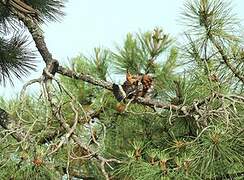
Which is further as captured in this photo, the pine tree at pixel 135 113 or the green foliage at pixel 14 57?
the green foliage at pixel 14 57

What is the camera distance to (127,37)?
208 cm

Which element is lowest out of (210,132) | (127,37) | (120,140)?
(120,140)

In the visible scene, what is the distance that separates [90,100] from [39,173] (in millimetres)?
874

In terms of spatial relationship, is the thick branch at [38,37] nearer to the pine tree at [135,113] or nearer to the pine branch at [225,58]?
the pine tree at [135,113]

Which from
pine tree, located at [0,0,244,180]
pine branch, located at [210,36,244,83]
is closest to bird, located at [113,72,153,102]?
pine tree, located at [0,0,244,180]

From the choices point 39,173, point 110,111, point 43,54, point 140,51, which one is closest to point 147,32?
point 140,51

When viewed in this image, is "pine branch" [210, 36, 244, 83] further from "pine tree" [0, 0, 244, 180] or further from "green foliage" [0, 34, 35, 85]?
"green foliage" [0, 34, 35, 85]

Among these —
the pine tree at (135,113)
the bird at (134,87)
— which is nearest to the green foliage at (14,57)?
the pine tree at (135,113)

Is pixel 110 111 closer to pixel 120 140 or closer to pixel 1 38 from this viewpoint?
pixel 120 140

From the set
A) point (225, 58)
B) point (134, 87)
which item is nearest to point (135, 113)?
point (134, 87)

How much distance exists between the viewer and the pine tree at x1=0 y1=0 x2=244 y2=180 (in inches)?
53.6

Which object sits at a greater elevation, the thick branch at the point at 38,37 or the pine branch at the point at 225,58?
the thick branch at the point at 38,37

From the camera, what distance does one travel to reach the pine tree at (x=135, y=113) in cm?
136

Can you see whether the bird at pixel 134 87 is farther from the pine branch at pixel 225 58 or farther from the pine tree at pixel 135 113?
the pine branch at pixel 225 58
